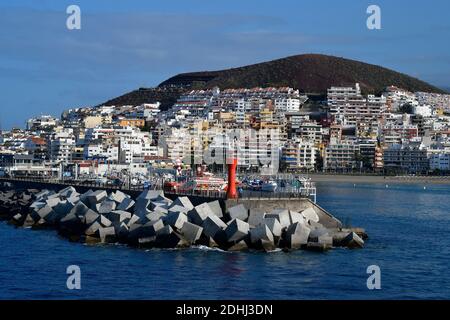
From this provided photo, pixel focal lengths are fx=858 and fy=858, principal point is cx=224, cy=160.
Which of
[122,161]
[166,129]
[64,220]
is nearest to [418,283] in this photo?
[64,220]

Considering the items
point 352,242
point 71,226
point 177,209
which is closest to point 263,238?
point 352,242

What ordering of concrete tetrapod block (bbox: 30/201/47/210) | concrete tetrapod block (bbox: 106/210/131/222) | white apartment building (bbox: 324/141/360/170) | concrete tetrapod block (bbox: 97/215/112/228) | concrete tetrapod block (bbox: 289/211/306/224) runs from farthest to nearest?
white apartment building (bbox: 324/141/360/170)
concrete tetrapod block (bbox: 30/201/47/210)
concrete tetrapod block (bbox: 106/210/131/222)
concrete tetrapod block (bbox: 97/215/112/228)
concrete tetrapod block (bbox: 289/211/306/224)

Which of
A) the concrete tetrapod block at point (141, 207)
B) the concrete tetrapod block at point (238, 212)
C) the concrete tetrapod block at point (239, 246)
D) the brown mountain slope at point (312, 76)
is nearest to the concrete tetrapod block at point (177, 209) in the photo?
the concrete tetrapod block at point (141, 207)

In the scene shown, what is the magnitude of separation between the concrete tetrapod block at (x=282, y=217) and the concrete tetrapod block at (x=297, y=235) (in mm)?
534

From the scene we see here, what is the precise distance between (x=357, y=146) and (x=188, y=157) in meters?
18.2

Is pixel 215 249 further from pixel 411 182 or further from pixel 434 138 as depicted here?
pixel 434 138

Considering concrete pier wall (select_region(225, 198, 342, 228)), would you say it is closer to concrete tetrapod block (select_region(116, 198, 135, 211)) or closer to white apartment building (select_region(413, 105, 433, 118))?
concrete tetrapod block (select_region(116, 198, 135, 211))

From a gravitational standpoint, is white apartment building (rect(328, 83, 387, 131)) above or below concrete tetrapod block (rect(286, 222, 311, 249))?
above

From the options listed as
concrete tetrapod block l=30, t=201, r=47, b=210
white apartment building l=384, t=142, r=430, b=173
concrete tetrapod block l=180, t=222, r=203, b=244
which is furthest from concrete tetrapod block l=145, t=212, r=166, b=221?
white apartment building l=384, t=142, r=430, b=173

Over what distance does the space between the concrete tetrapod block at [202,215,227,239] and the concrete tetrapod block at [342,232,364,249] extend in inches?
121

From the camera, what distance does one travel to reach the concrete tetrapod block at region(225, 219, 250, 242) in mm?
Result: 19875

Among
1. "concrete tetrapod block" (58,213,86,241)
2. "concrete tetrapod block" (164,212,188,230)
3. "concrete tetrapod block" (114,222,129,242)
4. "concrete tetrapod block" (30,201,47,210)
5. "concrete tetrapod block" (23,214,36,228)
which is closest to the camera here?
"concrete tetrapod block" (164,212,188,230)

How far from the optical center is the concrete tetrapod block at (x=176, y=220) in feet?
67.4

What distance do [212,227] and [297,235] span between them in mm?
2017
